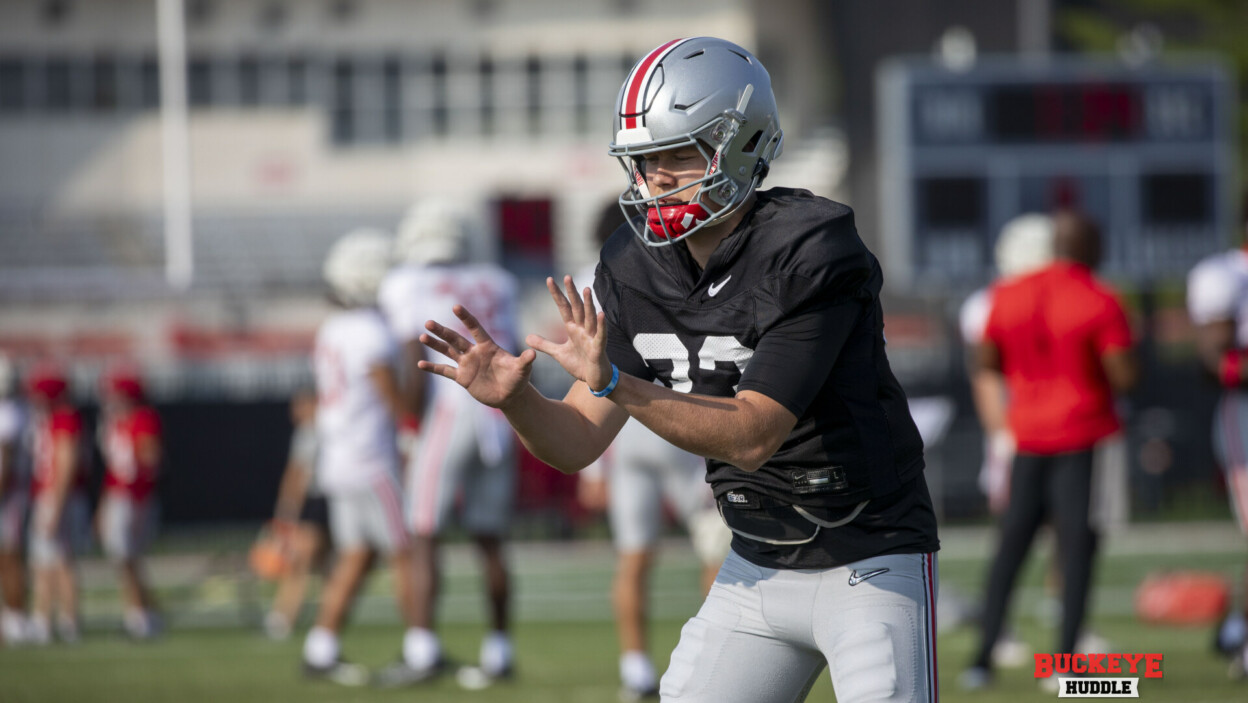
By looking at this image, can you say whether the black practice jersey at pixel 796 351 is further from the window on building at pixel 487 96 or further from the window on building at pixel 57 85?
the window on building at pixel 57 85

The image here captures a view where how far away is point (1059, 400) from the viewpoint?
6.48 metres

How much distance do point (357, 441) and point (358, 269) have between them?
851 millimetres

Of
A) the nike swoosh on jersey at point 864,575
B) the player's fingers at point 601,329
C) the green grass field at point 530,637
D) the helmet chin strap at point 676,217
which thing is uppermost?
the helmet chin strap at point 676,217

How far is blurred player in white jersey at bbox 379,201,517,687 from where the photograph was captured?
284 inches

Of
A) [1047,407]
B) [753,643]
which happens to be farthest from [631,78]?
[1047,407]

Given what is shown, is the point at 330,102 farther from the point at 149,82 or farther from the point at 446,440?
the point at 446,440

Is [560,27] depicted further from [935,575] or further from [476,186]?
[935,575]

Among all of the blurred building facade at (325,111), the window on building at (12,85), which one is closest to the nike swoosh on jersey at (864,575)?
the blurred building facade at (325,111)

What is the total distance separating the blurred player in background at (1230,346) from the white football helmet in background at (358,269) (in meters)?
3.83

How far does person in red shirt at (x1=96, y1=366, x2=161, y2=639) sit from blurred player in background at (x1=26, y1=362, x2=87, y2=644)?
0.79ft

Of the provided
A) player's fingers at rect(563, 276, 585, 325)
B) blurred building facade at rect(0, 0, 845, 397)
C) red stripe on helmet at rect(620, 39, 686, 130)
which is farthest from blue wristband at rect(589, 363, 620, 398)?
blurred building facade at rect(0, 0, 845, 397)

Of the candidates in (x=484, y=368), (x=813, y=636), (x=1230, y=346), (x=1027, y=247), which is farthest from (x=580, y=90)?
(x=484, y=368)

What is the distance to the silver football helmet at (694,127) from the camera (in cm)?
325

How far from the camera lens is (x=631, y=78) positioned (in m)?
3.35
